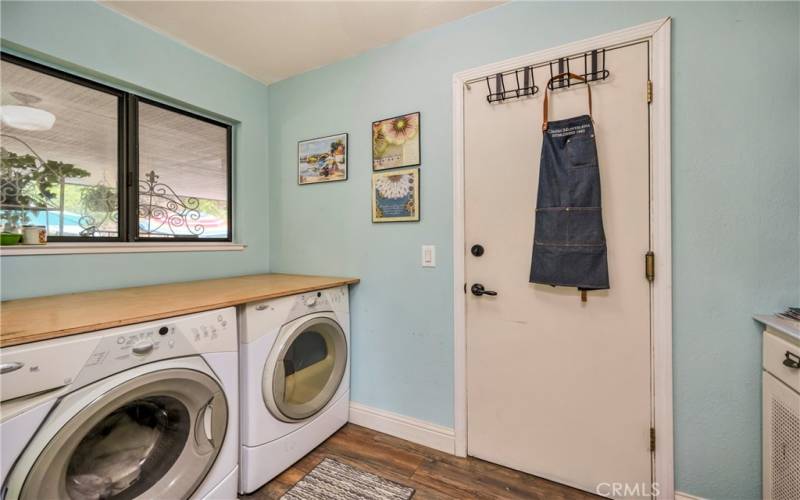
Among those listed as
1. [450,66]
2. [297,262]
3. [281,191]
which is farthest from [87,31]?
[450,66]

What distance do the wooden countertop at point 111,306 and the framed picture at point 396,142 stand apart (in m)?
0.84

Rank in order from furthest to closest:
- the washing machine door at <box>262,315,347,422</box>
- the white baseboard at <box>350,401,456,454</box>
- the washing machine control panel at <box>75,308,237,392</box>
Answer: the white baseboard at <box>350,401,456,454</box> → the washing machine door at <box>262,315,347,422</box> → the washing machine control panel at <box>75,308,237,392</box>

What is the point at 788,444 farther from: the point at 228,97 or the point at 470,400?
the point at 228,97

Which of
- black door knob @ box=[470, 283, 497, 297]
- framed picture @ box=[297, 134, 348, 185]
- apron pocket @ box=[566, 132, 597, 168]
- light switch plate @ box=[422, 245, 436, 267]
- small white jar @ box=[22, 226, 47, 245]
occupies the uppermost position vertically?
framed picture @ box=[297, 134, 348, 185]

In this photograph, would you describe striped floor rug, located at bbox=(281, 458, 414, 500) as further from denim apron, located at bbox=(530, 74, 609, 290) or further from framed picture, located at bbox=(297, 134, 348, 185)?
framed picture, located at bbox=(297, 134, 348, 185)

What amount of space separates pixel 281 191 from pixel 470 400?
1.98m

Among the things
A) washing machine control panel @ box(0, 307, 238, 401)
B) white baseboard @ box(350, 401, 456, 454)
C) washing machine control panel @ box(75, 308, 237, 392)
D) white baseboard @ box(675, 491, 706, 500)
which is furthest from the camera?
white baseboard @ box(350, 401, 456, 454)

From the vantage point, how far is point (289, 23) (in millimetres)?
1834

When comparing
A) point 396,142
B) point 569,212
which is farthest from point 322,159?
point 569,212

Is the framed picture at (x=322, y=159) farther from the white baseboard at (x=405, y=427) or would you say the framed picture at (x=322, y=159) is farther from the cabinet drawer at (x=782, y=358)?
the cabinet drawer at (x=782, y=358)

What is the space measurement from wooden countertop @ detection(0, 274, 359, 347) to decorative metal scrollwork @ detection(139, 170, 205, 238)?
421 millimetres

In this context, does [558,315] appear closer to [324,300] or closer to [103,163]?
[324,300]

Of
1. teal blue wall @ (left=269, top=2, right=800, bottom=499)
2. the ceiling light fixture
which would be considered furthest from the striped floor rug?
the ceiling light fixture

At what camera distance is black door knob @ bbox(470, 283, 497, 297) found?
66.7 inches
